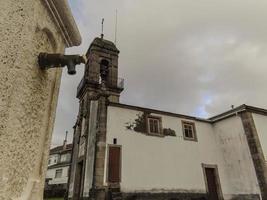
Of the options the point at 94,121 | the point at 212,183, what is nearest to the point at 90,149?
the point at 94,121

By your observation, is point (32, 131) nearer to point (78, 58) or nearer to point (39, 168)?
point (39, 168)

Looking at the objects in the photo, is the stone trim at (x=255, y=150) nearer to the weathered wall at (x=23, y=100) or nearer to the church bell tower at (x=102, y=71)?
the church bell tower at (x=102, y=71)

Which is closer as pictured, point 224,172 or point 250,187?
point 250,187

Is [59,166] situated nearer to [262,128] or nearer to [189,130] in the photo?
[189,130]

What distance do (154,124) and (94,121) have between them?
4.04 meters

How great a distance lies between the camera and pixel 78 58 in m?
1.61

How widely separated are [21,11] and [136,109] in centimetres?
1318

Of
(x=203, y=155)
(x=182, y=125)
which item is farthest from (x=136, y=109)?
(x=203, y=155)

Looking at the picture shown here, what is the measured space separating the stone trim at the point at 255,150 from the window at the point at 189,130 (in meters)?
3.42

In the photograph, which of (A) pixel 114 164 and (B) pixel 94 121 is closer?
(A) pixel 114 164

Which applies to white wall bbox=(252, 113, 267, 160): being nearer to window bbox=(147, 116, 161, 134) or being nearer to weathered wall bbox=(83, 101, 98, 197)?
window bbox=(147, 116, 161, 134)

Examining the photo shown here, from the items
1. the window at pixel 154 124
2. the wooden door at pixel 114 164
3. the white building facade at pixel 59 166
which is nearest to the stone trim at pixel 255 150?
the window at pixel 154 124

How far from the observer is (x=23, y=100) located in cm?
142

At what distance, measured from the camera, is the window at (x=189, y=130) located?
15.5 metres
